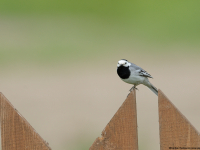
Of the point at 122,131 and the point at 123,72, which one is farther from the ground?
the point at 123,72

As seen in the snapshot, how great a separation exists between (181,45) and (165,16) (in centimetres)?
299

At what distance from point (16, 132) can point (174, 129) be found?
4.29ft

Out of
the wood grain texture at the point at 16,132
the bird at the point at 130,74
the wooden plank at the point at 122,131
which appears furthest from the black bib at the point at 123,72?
the wood grain texture at the point at 16,132

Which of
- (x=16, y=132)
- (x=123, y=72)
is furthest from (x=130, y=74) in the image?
(x=16, y=132)

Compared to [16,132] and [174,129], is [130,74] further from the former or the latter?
[16,132]

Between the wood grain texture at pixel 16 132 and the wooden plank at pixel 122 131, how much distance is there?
484 millimetres

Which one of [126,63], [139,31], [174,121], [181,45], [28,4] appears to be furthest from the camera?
[28,4]

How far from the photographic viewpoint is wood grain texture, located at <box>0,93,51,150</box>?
10.1ft

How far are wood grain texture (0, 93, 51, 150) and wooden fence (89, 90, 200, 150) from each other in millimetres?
490

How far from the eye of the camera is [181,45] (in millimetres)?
15250

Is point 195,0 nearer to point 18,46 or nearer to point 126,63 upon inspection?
point 18,46

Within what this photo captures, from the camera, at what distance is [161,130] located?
3084 millimetres

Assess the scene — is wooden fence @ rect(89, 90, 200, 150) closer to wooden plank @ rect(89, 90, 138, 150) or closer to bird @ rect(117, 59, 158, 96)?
wooden plank @ rect(89, 90, 138, 150)

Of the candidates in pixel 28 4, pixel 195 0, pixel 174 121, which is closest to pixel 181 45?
pixel 195 0
